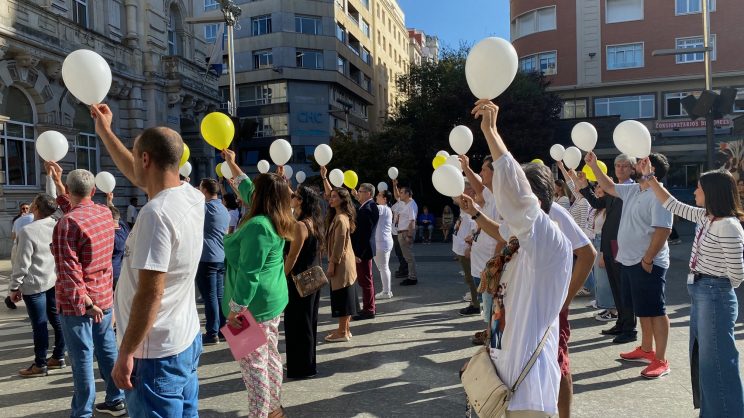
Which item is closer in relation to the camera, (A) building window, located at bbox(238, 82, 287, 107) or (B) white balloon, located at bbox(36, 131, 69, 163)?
(B) white balloon, located at bbox(36, 131, 69, 163)

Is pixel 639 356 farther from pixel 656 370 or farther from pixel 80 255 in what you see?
pixel 80 255

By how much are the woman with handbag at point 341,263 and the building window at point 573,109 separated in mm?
28148

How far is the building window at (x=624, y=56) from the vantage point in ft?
100

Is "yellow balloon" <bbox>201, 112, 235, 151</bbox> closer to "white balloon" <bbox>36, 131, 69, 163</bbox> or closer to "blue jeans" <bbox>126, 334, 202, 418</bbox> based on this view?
"white balloon" <bbox>36, 131, 69, 163</bbox>

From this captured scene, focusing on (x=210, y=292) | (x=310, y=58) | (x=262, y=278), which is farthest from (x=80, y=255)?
(x=310, y=58)

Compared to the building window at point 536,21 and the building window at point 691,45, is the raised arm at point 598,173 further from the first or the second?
the building window at point 536,21

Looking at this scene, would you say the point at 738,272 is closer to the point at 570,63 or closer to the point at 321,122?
the point at 570,63

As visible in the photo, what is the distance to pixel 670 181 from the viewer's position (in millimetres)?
31000

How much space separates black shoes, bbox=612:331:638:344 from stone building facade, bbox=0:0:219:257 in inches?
598

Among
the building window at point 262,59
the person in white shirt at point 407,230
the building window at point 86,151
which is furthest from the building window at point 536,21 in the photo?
the person in white shirt at point 407,230

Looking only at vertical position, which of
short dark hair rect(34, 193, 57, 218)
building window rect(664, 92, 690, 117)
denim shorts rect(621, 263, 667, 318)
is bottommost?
denim shorts rect(621, 263, 667, 318)

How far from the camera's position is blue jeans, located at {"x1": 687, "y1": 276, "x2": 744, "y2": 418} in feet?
11.4

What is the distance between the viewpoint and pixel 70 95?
18156 millimetres

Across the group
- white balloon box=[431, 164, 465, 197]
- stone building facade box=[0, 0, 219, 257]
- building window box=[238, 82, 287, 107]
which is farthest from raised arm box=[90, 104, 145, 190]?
building window box=[238, 82, 287, 107]
